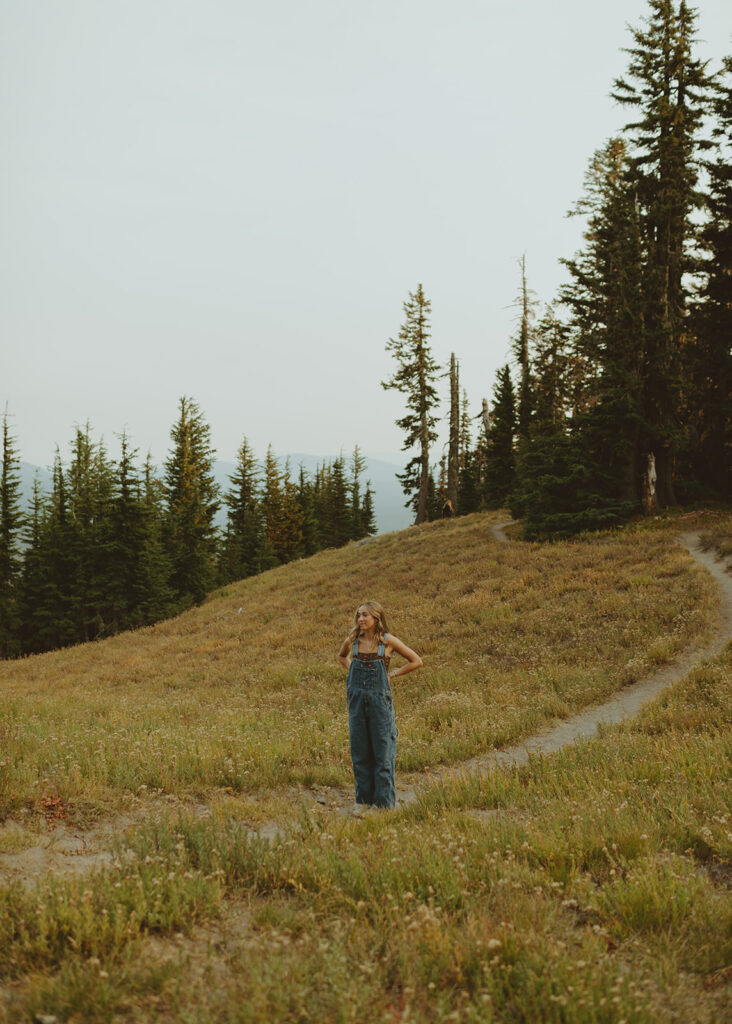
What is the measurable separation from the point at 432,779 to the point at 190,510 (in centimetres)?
4502

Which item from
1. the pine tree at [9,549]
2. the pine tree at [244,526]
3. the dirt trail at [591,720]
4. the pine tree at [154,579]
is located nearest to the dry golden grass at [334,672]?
the dirt trail at [591,720]

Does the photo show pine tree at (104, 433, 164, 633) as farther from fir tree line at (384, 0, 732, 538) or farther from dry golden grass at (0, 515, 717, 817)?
fir tree line at (384, 0, 732, 538)

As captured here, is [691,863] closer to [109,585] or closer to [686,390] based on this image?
[686,390]

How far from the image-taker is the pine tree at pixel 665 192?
24.5 meters

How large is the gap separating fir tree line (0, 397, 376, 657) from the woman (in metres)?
37.2

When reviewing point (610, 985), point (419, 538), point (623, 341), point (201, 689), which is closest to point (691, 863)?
point (610, 985)

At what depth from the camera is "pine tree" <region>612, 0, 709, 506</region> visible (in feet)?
80.2

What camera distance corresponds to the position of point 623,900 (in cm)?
356

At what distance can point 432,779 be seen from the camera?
746 cm

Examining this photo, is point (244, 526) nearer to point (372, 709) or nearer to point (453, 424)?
point (453, 424)

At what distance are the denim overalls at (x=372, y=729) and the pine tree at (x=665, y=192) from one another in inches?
848

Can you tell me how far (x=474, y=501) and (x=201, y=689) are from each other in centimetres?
4626

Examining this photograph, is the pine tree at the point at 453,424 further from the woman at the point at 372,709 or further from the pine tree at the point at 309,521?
the woman at the point at 372,709

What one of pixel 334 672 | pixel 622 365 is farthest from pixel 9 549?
pixel 622 365
